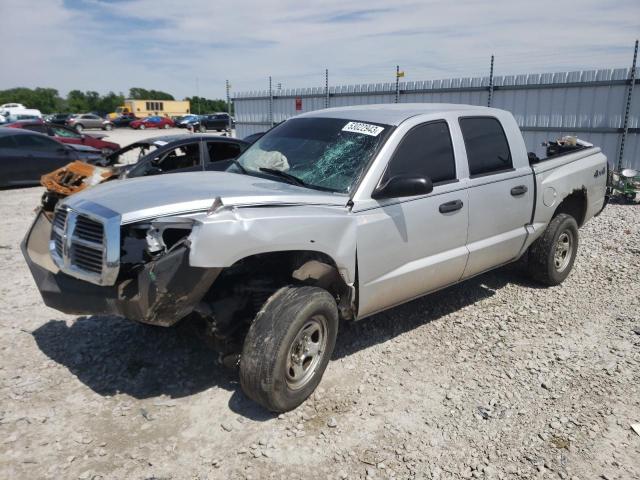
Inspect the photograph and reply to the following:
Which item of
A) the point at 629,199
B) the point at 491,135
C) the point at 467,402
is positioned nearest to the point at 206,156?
the point at 491,135

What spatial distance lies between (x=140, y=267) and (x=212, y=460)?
1172 millimetres

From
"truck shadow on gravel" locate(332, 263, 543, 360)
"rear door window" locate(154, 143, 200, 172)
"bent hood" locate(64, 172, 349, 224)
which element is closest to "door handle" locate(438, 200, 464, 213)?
"bent hood" locate(64, 172, 349, 224)

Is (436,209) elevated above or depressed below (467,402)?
above

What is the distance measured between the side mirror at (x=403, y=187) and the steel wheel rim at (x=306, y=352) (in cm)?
96

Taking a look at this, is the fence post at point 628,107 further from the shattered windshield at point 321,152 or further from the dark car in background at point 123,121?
the dark car in background at point 123,121

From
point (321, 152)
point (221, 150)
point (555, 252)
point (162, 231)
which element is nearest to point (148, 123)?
point (221, 150)

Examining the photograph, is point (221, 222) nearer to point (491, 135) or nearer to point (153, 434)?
point (153, 434)

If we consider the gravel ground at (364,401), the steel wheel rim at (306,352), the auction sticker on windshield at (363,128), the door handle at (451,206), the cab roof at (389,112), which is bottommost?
the gravel ground at (364,401)

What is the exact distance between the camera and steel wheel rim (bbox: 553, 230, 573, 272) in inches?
226

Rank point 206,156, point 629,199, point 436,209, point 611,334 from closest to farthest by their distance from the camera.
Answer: point 436,209
point 611,334
point 206,156
point 629,199

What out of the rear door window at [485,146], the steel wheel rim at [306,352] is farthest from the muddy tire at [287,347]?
the rear door window at [485,146]

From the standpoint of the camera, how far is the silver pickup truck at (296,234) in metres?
3.04

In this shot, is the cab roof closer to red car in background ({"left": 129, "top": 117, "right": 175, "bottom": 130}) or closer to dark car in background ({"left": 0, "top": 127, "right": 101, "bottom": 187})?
dark car in background ({"left": 0, "top": 127, "right": 101, "bottom": 187})

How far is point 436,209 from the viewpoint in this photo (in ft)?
13.5
